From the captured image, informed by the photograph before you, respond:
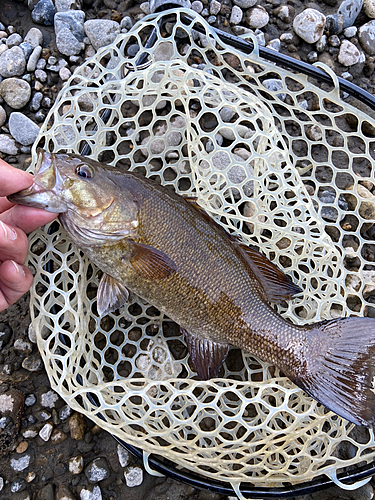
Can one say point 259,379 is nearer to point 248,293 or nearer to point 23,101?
point 248,293

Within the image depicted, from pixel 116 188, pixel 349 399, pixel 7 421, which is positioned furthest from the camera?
pixel 7 421

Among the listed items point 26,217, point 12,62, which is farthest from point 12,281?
point 12,62

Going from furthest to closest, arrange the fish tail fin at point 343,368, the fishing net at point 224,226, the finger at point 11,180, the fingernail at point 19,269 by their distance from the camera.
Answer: the fishing net at point 224,226 < the fingernail at point 19,269 < the fish tail fin at point 343,368 < the finger at point 11,180

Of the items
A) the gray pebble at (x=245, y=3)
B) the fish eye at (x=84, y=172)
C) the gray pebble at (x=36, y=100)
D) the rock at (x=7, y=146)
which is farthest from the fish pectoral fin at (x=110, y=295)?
the gray pebble at (x=245, y=3)

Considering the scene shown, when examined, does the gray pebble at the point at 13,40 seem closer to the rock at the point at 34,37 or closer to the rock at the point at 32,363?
the rock at the point at 34,37

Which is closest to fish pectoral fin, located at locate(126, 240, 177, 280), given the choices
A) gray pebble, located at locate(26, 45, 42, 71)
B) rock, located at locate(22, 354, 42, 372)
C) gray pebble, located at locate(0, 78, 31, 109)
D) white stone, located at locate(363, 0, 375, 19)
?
rock, located at locate(22, 354, 42, 372)

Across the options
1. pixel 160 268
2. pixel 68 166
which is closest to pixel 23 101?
pixel 68 166
